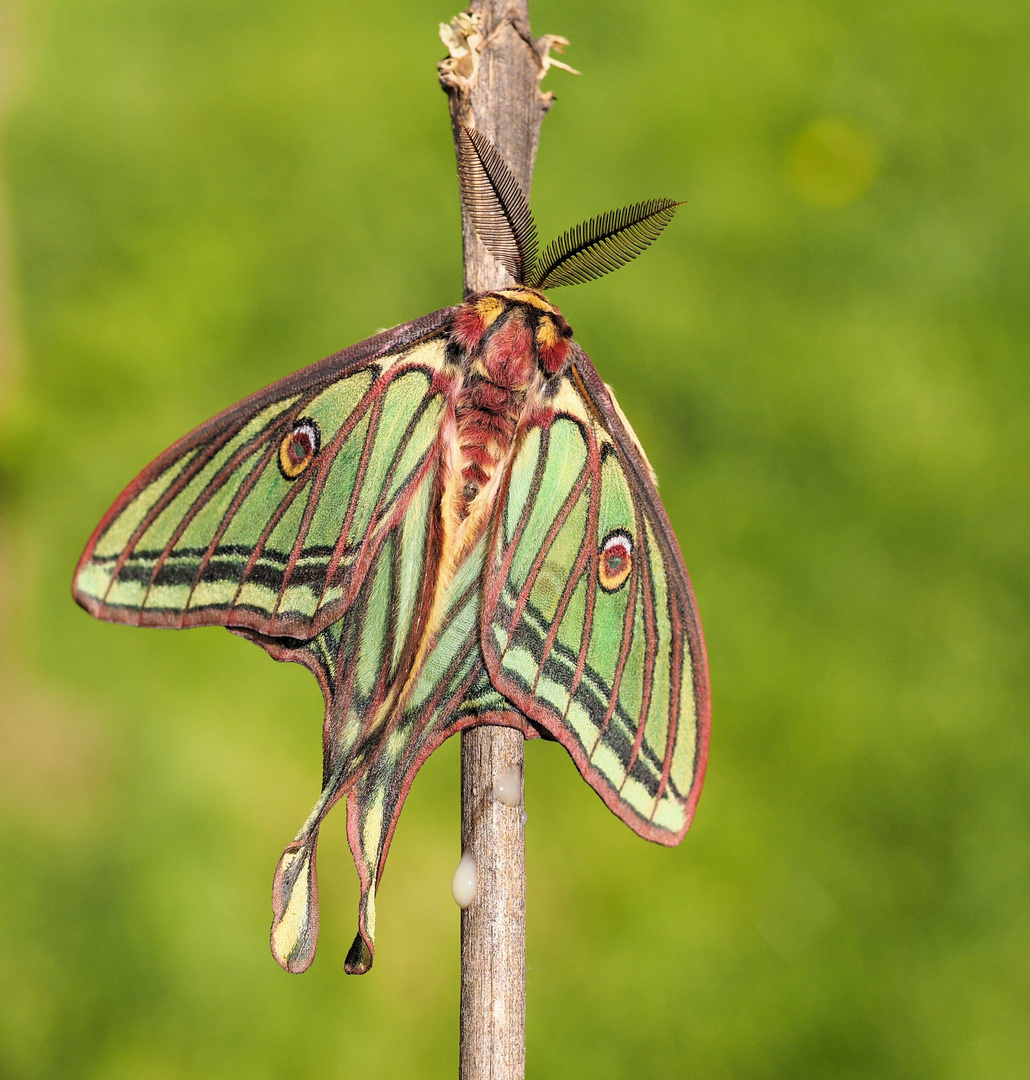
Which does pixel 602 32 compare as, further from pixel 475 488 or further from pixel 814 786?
pixel 475 488

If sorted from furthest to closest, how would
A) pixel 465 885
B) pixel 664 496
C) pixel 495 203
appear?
pixel 664 496 → pixel 495 203 → pixel 465 885

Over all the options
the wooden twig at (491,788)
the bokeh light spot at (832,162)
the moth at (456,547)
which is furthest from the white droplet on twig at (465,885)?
the bokeh light spot at (832,162)

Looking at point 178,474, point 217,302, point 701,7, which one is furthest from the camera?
point 701,7

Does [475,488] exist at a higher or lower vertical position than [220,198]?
lower

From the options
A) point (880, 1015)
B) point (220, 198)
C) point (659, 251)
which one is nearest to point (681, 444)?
point (659, 251)

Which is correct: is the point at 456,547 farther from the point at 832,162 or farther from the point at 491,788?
the point at 832,162

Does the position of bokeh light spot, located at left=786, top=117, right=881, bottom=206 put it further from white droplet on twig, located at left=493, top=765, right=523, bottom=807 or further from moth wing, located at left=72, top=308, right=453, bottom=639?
white droplet on twig, located at left=493, top=765, right=523, bottom=807

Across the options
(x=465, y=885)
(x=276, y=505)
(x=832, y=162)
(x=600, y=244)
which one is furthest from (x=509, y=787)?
(x=832, y=162)
